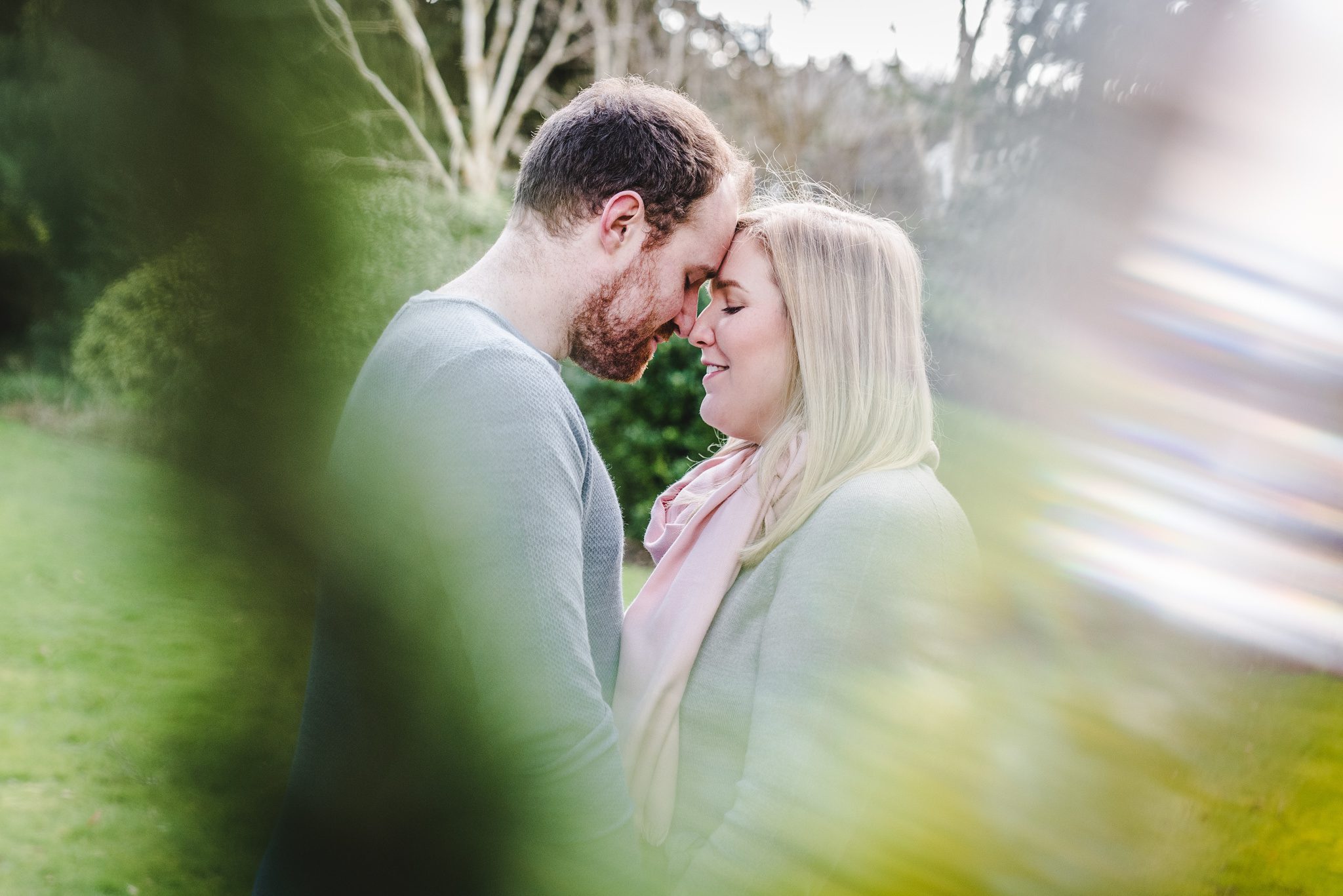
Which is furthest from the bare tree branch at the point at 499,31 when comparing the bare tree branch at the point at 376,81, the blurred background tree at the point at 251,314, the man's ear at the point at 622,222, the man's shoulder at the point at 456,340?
the man's shoulder at the point at 456,340

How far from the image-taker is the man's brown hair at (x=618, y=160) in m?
1.83

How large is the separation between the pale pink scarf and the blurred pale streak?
50.7 inches

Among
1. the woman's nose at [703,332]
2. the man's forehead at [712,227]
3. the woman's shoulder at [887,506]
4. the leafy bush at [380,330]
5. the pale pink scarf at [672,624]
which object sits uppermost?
the man's forehead at [712,227]

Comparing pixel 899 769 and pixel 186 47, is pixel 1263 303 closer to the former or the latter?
pixel 899 769

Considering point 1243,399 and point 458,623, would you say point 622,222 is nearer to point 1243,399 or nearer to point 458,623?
point 458,623

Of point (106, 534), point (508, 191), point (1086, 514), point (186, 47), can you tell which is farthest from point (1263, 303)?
point (508, 191)

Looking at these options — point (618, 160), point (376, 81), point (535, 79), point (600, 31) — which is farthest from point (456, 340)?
point (535, 79)

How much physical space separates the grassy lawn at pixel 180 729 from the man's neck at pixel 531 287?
1535mm

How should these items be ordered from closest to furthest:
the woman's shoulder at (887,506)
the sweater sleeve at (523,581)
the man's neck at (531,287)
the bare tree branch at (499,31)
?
the sweater sleeve at (523,581) → the woman's shoulder at (887,506) → the man's neck at (531,287) → the bare tree branch at (499,31)

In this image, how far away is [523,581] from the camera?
144 cm

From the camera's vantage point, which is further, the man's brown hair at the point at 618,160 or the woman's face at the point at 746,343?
the woman's face at the point at 746,343

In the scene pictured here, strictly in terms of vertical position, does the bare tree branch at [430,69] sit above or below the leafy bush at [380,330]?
above

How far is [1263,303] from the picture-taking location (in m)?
3.11

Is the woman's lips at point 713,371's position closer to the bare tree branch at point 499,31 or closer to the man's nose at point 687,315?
the man's nose at point 687,315
